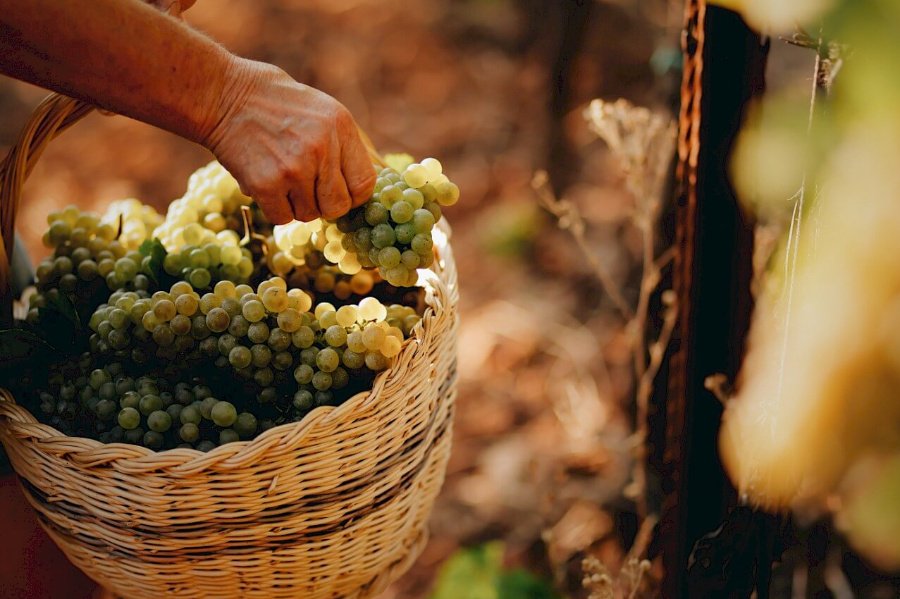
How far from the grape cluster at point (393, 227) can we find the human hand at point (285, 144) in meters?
0.04

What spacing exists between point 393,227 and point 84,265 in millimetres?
483

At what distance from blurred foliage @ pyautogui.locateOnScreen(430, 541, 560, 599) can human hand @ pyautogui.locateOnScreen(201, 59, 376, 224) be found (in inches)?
38.0

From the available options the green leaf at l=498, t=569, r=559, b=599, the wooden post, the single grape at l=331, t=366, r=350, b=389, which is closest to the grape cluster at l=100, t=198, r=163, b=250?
the single grape at l=331, t=366, r=350, b=389

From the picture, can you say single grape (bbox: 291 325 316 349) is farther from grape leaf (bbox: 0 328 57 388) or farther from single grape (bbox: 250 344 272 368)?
grape leaf (bbox: 0 328 57 388)

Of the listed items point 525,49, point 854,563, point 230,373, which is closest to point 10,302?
point 230,373

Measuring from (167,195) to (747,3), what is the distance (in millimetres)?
2298

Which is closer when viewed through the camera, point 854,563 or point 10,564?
point 10,564

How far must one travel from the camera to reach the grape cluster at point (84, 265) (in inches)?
43.0

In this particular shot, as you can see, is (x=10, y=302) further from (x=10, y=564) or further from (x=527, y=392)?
(x=527, y=392)

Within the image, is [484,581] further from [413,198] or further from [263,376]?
[413,198]

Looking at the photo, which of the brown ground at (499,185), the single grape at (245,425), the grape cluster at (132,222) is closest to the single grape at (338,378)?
the single grape at (245,425)

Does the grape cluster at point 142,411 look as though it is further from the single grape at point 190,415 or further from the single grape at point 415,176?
the single grape at point 415,176

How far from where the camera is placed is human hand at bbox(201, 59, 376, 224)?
2.97 ft

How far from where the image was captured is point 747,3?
1016mm
